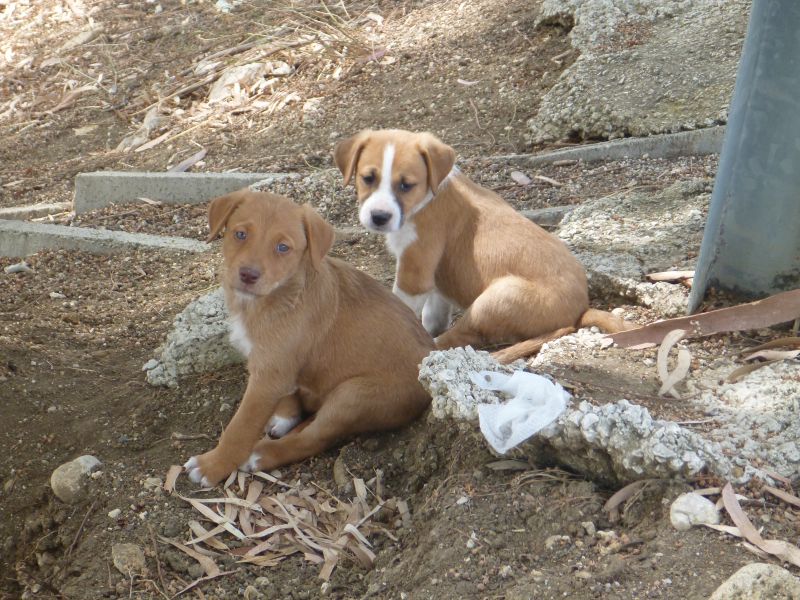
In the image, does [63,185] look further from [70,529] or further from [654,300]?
[654,300]

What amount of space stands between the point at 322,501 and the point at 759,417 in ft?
6.22

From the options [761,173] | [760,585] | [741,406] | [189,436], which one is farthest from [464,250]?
[760,585]

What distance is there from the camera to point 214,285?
6.43 m

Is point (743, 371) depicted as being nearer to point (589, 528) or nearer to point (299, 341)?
point (589, 528)

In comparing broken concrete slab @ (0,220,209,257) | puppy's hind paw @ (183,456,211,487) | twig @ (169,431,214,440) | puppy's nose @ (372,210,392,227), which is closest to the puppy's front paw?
puppy's hind paw @ (183,456,211,487)

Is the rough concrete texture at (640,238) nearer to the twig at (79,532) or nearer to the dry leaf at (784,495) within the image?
the dry leaf at (784,495)

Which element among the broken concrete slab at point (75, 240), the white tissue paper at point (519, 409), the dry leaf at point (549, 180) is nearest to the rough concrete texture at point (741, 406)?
the white tissue paper at point (519, 409)

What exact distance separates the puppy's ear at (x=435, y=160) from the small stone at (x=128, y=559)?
8.51ft

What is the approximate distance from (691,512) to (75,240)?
17.7ft

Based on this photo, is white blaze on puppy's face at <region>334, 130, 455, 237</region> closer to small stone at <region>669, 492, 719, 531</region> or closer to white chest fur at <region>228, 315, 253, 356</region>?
white chest fur at <region>228, 315, 253, 356</region>

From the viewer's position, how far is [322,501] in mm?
4336

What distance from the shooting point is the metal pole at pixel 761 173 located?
4.27 meters

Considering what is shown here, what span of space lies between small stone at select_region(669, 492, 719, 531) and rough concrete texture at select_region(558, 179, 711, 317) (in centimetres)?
186

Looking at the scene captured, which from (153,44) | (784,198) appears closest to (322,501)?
(784,198)
